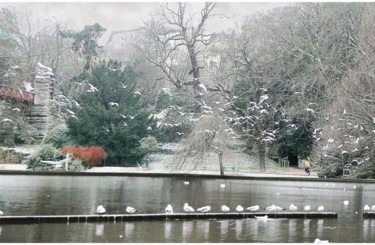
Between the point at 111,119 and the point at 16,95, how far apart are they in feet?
13.8

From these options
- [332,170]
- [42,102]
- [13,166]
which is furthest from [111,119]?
[332,170]

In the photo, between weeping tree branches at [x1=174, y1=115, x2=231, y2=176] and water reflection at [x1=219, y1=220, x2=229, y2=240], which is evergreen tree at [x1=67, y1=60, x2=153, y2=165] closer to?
weeping tree branches at [x1=174, y1=115, x2=231, y2=176]

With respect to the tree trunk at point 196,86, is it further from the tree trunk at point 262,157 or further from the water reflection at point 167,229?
the water reflection at point 167,229

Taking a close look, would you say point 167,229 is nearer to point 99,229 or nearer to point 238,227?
point 99,229

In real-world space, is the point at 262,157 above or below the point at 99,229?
above

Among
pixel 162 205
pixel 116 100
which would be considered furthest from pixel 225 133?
pixel 162 205

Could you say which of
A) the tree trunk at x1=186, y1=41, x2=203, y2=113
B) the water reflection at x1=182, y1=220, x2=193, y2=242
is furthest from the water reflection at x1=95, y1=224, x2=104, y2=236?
the tree trunk at x1=186, y1=41, x2=203, y2=113

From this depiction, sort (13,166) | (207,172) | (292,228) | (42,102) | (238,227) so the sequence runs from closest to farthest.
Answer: (238,227)
(292,228)
(13,166)
(207,172)
(42,102)

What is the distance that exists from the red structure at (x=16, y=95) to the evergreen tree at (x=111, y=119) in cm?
181

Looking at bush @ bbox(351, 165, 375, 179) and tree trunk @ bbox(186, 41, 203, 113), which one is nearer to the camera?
bush @ bbox(351, 165, 375, 179)

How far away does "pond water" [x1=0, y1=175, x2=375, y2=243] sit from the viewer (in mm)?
7801

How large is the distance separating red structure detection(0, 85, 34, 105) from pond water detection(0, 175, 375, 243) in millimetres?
9726

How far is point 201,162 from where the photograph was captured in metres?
23.1

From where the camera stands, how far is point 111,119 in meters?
25.0
